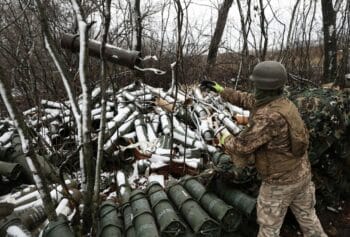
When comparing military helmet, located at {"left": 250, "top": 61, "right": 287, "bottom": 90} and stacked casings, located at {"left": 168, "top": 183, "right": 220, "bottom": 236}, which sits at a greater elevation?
military helmet, located at {"left": 250, "top": 61, "right": 287, "bottom": 90}

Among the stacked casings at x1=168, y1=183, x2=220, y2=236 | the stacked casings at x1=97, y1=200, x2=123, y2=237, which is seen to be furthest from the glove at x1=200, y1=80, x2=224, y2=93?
the stacked casings at x1=97, y1=200, x2=123, y2=237

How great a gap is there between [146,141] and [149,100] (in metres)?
1.86

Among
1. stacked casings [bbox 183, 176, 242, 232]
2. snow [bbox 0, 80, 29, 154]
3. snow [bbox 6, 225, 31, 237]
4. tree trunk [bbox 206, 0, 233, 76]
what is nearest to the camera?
snow [bbox 0, 80, 29, 154]

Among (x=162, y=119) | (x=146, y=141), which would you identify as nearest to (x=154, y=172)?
(x=146, y=141)

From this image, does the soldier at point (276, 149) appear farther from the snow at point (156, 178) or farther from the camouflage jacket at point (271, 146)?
the snow at point (156, 178)

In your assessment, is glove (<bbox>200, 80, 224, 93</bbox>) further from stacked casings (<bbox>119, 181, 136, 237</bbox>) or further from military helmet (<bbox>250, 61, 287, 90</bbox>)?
stacked casings (<bbox>119, 181, 136, 237</bbox>)

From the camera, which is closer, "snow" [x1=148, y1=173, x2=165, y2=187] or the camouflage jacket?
the camouflage jacket

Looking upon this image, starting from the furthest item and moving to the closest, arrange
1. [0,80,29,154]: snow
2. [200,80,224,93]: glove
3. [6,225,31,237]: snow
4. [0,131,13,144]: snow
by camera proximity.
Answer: [0,131,13,144]: snow < [200,80,224,93]: glove < [6,225,31,237]: snow < [0,80,29,154]: snow

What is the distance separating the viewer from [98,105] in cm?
638

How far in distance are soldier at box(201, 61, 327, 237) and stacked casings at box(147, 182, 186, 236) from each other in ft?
2.33

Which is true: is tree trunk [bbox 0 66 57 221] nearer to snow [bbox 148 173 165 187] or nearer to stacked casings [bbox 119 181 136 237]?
stacked casings [bbox 119 181 136 237]

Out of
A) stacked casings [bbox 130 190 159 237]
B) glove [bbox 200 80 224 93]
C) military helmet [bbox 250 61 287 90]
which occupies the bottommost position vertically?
stacked casings [bbox 130 190 159 237]

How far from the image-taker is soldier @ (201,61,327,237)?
2.46 meters

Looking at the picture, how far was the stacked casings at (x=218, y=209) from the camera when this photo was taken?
285cm
